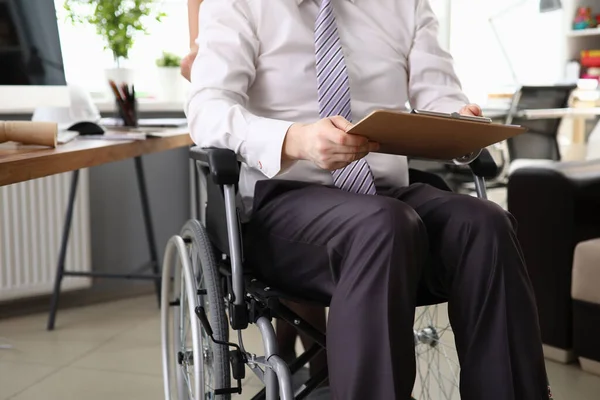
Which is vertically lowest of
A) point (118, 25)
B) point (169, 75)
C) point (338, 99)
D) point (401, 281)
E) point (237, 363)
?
point (237, 363)

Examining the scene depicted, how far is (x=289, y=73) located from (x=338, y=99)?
0.38 ft

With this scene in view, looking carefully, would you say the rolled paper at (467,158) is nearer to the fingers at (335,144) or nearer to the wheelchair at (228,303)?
the wheelchair at (228,303)

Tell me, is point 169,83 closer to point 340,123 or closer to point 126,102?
point 126,102

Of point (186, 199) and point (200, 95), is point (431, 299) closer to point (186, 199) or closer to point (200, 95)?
point (200, 95)

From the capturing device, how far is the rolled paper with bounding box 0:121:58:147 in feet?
4.55

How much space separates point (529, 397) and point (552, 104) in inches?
146

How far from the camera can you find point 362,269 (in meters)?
1.01

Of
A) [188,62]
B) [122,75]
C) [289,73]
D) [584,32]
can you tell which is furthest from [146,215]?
[584,32]

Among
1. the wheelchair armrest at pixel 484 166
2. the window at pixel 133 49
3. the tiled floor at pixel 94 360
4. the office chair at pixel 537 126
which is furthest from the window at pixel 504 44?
the wheelchair armrest at pixel 484 166

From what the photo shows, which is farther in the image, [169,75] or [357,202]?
[169,75]

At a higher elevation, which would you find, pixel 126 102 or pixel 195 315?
pixel 126 102

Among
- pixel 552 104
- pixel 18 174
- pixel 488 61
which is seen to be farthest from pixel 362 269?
pixel 488 61

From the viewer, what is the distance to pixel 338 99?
1308 mm

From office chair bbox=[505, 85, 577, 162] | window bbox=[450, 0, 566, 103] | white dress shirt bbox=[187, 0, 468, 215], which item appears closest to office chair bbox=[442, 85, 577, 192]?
office chair bbox=[505, 85, 577, 162]
